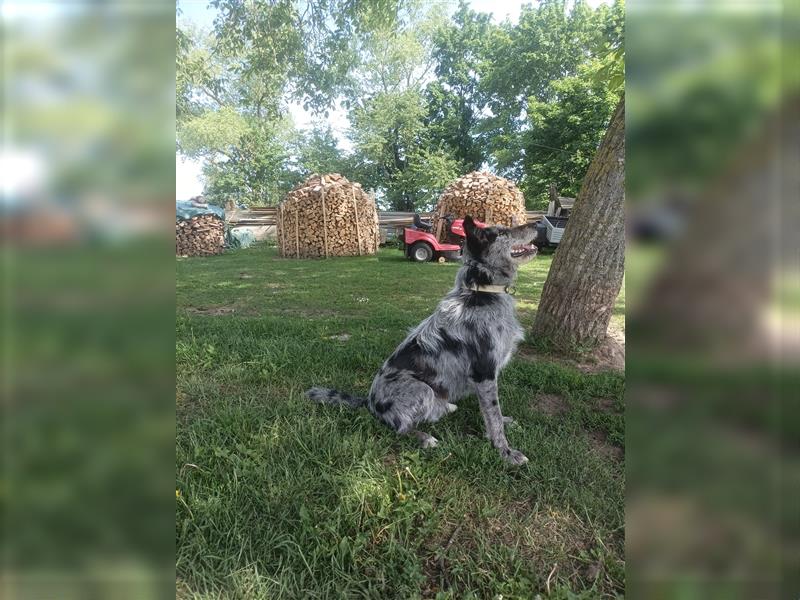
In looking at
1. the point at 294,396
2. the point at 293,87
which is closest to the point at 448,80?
the point at 293,87

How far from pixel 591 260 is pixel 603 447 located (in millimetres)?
2100

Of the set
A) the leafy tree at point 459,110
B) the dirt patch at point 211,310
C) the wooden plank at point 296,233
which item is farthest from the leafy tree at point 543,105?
the dirt patch at point 211,310
